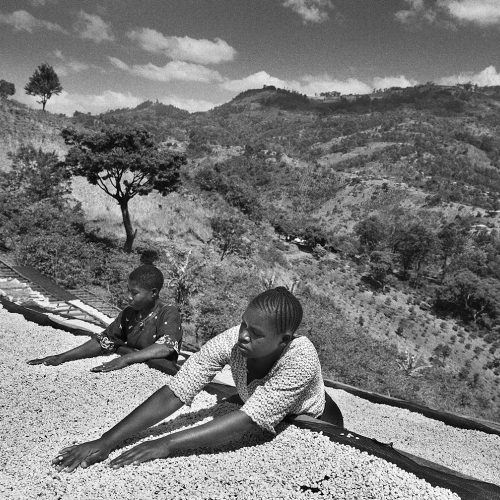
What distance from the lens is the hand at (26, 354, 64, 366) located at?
9.39 ft

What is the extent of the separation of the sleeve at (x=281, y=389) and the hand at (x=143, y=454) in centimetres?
36

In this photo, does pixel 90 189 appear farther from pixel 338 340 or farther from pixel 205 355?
pixel 205 355

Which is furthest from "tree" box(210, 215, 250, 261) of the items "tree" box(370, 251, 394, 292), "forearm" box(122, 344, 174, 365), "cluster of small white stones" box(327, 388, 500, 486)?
"forearm" box(122, 344, 174, 365)

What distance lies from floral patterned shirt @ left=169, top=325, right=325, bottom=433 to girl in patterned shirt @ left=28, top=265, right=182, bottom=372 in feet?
3.20

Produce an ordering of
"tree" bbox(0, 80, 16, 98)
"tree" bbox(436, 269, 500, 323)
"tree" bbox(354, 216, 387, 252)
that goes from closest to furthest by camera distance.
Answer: "tree" bbox(436, 269, 500, 323) → "tree" bbox(354, 216, 387, 252) → "tree" bbox(0, 80, 16, 98)

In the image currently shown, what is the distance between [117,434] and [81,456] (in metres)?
0.16

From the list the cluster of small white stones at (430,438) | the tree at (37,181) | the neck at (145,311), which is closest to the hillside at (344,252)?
the tree at (37,181)

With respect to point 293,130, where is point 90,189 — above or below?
below

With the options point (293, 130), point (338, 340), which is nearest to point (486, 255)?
point (338, 340)

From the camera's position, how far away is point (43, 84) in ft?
124

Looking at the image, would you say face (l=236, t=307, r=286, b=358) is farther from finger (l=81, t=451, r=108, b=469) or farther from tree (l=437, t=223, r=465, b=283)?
tree (l=437, t=223, r=465, b=283)

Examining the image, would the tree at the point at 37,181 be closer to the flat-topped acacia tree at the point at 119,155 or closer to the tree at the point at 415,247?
the flat-topped acacia tree at the point at 119,155

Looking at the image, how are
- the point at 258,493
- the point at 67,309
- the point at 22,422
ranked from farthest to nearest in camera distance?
the point at 67,309
the point at 22,422
the point at 258,493

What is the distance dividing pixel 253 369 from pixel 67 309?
189 inches
